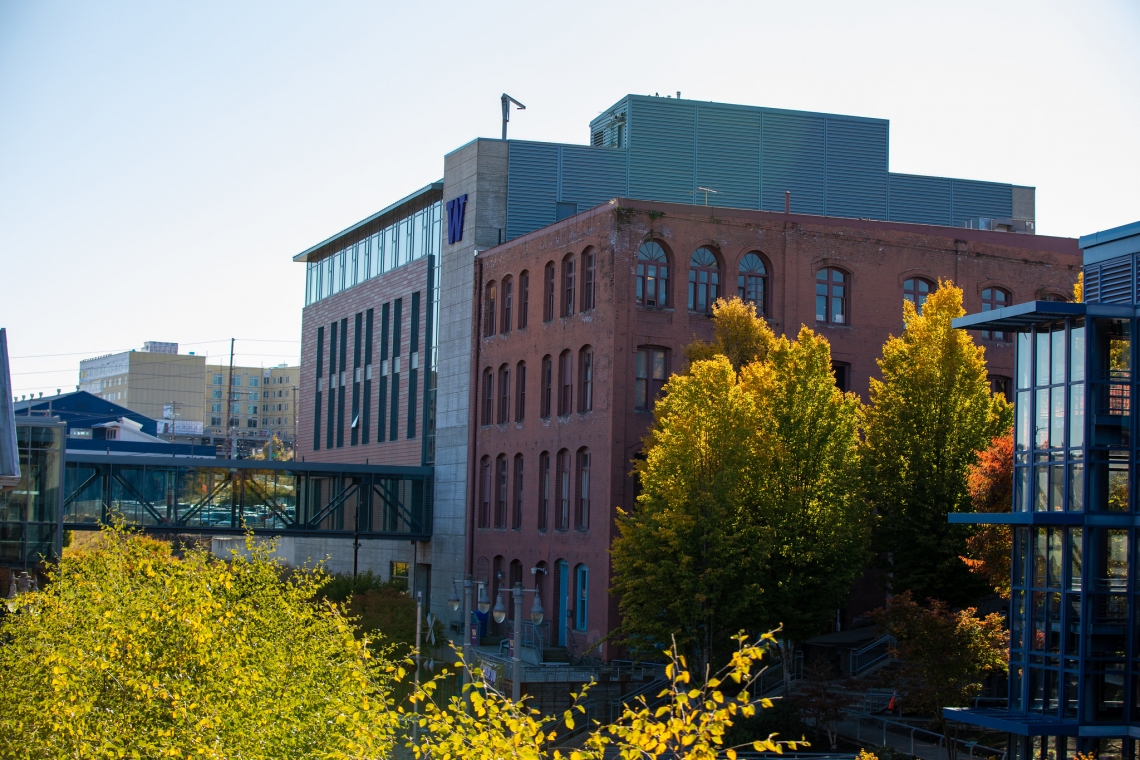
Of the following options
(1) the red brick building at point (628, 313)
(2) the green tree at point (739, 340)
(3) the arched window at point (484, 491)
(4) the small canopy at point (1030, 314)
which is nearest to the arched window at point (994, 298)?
(1) the red brick building at point (628, 313)

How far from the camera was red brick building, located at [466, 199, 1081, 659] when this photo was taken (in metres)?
52.9

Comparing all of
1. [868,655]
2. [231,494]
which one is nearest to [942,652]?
[868,655]

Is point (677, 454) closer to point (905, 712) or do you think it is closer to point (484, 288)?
point (905, 712)

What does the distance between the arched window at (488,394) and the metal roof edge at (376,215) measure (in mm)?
11970

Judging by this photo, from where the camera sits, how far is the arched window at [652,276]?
53406 millimetres

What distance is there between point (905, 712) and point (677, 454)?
10129 millimetres

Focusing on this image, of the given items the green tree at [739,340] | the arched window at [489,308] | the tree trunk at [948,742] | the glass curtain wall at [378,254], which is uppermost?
the glass curtain wall at [378,254]

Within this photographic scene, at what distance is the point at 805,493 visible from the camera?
4250cm

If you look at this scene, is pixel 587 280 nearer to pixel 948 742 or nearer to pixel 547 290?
pixel 547 290

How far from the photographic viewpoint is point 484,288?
6412cm

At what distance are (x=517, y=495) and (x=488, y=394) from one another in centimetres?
579

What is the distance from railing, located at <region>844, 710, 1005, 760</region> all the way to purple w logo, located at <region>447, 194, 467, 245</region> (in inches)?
1322

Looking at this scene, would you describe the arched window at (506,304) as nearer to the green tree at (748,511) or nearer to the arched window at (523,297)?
the arched window at (523,297)

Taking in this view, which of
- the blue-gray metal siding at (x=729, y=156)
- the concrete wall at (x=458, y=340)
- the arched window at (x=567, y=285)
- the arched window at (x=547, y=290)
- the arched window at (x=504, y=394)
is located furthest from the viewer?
the blue-gray metal siding at (x=729, y=156)
